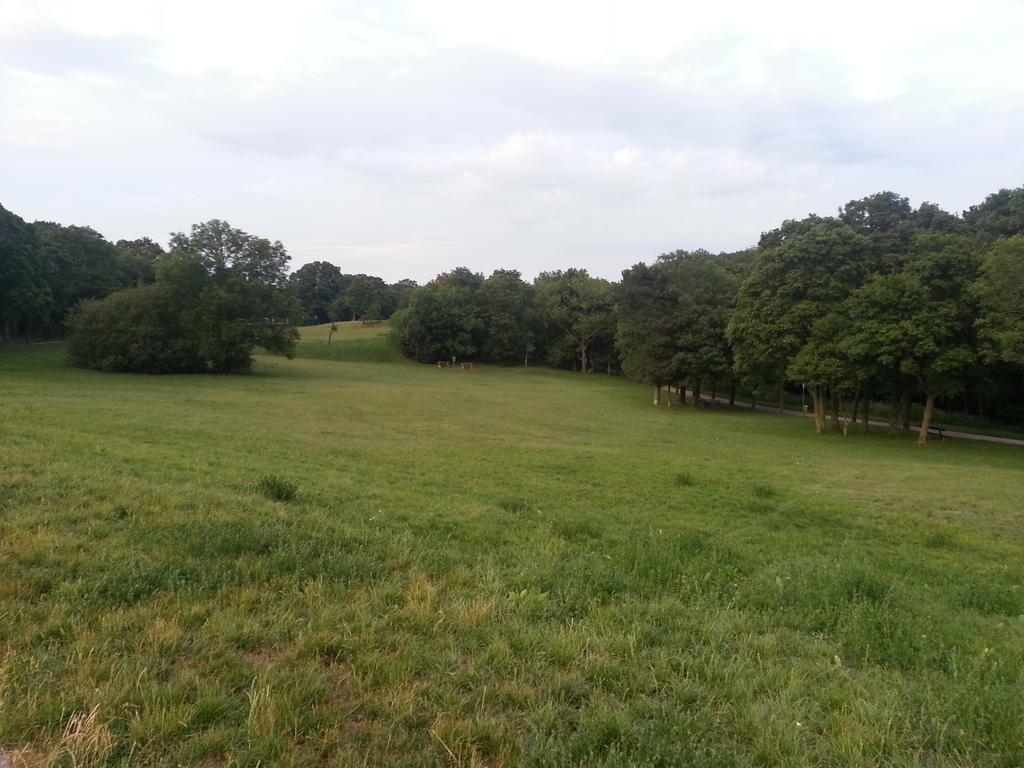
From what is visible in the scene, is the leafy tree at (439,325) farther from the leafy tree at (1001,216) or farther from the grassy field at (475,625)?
the grassy field at (475,625)

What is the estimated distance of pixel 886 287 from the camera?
1286 inches

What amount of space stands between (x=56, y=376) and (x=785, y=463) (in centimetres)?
4523

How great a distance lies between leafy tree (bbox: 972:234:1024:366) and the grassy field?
63.7 feet

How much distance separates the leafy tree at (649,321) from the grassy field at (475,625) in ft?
117

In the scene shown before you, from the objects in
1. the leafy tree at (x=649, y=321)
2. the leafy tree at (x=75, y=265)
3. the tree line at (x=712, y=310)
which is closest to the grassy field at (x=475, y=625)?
the tree line at (x=712, y=310)

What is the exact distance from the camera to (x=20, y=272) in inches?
1975

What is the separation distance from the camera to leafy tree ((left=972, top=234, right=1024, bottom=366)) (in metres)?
27.3

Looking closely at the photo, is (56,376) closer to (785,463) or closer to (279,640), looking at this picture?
(785,463)

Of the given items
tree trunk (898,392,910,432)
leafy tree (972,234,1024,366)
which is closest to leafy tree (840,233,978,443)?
leafy tree (972,234,1024,366)

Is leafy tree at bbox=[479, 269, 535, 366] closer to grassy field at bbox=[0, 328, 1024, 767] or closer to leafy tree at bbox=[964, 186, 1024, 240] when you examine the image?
leafy tree at bbox=[964, 186, 1024, 240]

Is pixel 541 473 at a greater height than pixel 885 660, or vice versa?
pixel 885 660

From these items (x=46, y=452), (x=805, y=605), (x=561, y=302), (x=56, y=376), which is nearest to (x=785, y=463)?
(x=805, y=605)

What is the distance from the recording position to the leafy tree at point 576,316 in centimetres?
Answer: 8456

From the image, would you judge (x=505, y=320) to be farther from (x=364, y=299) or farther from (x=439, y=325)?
(x=364, y=299)
